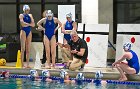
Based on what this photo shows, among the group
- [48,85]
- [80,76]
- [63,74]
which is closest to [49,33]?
[63,74]

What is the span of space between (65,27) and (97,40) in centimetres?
131

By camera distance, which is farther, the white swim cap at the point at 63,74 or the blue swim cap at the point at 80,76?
the white swim cap at the point at 63,74

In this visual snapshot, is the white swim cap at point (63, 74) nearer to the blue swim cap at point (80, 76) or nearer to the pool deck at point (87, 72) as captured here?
the blue swim cap at point (80, 76)

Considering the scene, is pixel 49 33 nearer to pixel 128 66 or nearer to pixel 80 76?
pixel 80 76

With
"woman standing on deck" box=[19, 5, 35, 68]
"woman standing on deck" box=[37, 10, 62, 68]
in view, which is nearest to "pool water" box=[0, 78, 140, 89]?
"woman standing on deck" box=[37, 10, 62, 68]

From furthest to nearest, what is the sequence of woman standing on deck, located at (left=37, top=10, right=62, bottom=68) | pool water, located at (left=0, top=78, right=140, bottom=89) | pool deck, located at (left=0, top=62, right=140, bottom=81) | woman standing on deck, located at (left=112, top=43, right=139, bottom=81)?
woman standing on deck, located at (left=37, top=10, right=62, bottom=68), pool deck, located at (left=0, top=62, right=140, bottom=81), woman standing on deck, located at (left=112, top=43, right=139, bottom=81), pool water, located at (left=0, top=78, right=140, bottom=89)

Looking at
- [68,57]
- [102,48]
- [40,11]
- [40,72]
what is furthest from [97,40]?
[40,11]

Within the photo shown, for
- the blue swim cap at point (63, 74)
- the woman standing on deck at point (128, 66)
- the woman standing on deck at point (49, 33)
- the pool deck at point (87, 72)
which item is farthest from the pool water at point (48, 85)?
the woman standing on deck at point (49, 33)

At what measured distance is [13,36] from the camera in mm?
14508

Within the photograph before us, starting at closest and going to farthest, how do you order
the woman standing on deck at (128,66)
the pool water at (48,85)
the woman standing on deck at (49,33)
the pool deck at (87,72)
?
the pool water at (48,85) → the woman standing on deck at (128,66) → the pool deck at (87,72) → the woman standing on deck at (49,33)

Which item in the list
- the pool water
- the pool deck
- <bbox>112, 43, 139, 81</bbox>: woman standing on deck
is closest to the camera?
the pool water

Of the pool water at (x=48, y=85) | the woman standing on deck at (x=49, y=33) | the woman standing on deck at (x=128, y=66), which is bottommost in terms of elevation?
the pool water at (x=48, y=85)

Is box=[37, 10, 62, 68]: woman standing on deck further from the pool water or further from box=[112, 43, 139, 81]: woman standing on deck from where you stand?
box=[112, 43, 139, 81]: woman standing on deck

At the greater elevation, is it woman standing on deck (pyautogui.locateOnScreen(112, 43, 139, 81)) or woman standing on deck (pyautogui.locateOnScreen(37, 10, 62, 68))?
woman standing on deck (pyautogui.locateOnScreen(37, 10, 62, 68))
